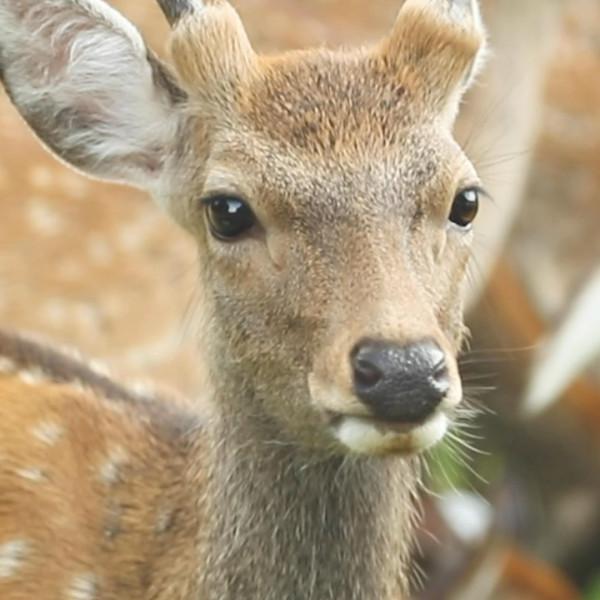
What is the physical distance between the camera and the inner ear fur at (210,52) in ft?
15.3

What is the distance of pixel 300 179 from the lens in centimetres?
432

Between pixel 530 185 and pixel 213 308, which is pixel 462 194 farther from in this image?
pixel 530 185

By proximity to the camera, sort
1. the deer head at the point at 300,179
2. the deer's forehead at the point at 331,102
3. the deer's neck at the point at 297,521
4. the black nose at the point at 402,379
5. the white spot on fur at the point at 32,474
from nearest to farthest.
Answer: the black nose at the point at 402,379
the deer head at the point at 300,179
the deer's forehead at the point at 331,102
the deer's neck at the point at 297,521
the white spot on fur at the point at 32,474

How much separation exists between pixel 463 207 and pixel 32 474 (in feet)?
3.78

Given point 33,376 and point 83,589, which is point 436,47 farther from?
point 83,589

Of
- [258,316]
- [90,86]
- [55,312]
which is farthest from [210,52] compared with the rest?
[55,312]

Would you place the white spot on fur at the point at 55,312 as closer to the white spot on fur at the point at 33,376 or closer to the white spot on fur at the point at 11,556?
the white spot on fur at the point at 33,376

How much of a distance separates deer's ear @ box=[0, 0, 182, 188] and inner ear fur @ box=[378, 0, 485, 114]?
1.61ft

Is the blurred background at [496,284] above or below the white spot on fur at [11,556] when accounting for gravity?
below

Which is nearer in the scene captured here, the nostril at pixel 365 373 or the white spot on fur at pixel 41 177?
the nostril at pixel 365 373

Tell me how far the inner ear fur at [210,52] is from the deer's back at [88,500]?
0.79m

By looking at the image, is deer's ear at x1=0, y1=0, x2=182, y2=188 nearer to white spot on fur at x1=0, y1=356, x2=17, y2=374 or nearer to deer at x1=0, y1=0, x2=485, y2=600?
deer at x1=0, y1=0, x2=485, y2=600

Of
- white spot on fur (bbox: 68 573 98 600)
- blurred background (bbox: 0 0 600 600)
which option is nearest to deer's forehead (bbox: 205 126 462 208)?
white spot on fur (bbox: 68 573 98 600)

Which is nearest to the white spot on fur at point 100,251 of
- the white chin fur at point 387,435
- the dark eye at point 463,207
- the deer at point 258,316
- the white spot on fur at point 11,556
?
the deer at point 258,316
